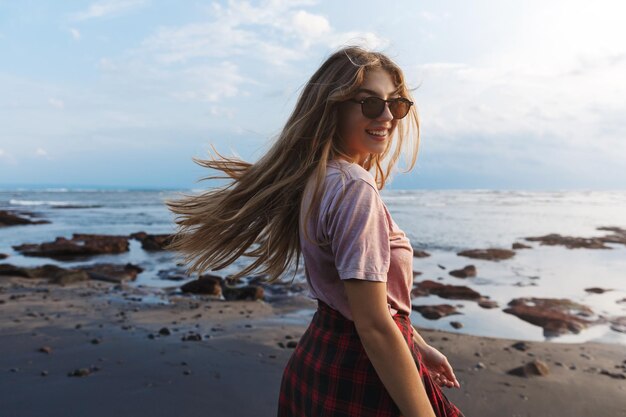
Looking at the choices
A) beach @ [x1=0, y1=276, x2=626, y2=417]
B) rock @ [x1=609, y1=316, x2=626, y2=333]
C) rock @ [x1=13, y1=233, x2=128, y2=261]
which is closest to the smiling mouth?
beach @ [x1=0, y1=276, x2=626, y2=417]

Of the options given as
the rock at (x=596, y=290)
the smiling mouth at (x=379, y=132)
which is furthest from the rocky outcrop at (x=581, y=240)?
the smiling mouth at (x=379, y=132)

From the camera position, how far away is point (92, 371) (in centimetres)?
470

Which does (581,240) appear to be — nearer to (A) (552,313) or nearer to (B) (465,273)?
(B) (465,273)

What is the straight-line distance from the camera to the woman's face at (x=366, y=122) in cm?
193

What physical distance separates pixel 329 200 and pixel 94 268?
11.6 metres

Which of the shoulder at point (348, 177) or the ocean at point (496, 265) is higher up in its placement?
the shoulder at point (348, 177)

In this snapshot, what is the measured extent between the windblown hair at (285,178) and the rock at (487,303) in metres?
6.76

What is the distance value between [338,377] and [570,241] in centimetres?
1850

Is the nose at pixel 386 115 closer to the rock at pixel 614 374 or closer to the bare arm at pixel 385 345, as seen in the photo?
the bare arm at pixel 385 345

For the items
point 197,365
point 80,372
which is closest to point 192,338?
point 197,365

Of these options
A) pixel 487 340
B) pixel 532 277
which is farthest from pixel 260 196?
pixel 532 277

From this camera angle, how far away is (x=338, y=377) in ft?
5.71

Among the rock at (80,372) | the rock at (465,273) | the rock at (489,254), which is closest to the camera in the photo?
the rock at (80,372)

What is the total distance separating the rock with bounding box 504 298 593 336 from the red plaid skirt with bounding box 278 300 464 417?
5991 mm
